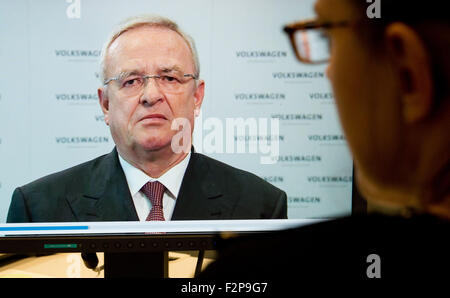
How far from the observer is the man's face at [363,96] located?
0.45 m

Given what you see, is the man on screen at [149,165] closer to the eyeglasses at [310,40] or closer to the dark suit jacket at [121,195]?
the dark suit jacket at [121,195]

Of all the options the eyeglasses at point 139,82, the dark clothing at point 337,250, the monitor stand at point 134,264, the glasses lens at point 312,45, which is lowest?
the monitor stand at point 134,264

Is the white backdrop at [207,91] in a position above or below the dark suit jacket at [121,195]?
above

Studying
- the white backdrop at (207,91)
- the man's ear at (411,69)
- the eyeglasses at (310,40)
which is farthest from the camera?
the white backdrop at (207,91)

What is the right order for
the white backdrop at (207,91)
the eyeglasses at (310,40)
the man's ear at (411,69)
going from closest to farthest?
the man's ear at (411,69) → the eyeglasses at (310,40) → the white backdrop at (207,91)

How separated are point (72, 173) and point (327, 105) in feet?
1.26

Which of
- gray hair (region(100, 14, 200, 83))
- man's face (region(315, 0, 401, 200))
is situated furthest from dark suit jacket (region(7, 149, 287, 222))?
man's face (region(315, 0, 401, 200))

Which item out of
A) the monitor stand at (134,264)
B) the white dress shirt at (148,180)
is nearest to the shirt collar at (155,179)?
the white dress shirt at (148,180)

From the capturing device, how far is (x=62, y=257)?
2.80 feet

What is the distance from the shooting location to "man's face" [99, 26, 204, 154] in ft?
2.31

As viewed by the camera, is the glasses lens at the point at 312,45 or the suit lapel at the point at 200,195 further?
the suit lapel at the point at 200,195

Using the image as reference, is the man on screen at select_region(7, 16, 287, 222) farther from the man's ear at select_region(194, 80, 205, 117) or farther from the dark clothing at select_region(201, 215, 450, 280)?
the dark clothing at select_region(201, 215, 450, 280)
